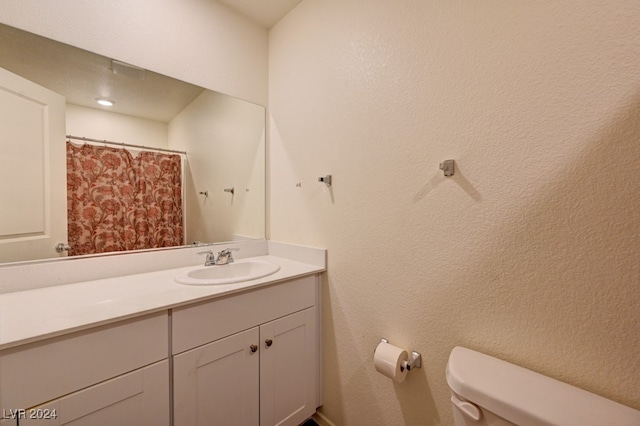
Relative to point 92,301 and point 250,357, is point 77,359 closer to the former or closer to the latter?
point 92,301

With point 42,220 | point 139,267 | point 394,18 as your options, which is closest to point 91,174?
point 42,220

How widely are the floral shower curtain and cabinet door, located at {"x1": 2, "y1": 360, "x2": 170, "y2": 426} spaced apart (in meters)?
0.69

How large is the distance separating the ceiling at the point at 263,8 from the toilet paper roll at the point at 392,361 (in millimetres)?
1939

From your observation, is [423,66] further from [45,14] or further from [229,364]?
[45,14]

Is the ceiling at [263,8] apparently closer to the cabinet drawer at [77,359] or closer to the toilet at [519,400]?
the cabinet drawer at [77,359]

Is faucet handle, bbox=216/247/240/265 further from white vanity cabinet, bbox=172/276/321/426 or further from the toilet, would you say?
the toilet

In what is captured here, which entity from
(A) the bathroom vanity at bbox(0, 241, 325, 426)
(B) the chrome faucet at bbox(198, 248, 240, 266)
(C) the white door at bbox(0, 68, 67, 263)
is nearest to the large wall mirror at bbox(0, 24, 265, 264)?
(C) the white door at bbox(0, 68, 67, 263)

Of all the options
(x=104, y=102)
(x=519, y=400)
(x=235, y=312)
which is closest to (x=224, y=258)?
(x=235, y=312)

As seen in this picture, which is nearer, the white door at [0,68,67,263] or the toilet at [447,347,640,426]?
the toilet at [447,347,640,426]

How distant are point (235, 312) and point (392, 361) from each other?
26.0 inches

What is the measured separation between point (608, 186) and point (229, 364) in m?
1.37

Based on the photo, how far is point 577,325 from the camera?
0.71 metres

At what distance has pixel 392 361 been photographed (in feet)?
3.30

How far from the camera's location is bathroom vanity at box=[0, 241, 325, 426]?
27.3 inches
